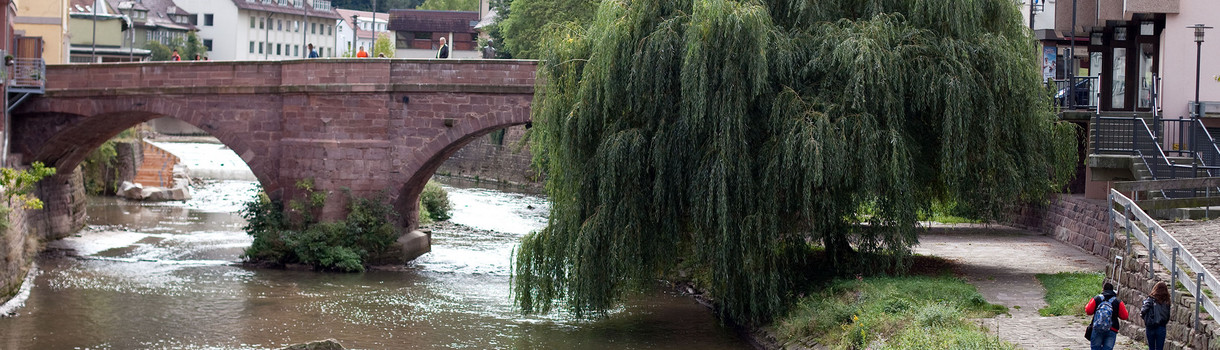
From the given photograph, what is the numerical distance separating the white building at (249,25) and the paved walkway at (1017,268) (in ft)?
224

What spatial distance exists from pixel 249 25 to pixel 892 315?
80.3m

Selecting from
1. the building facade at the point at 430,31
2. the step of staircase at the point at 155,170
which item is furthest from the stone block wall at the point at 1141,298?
the building facade at the point at 430,31

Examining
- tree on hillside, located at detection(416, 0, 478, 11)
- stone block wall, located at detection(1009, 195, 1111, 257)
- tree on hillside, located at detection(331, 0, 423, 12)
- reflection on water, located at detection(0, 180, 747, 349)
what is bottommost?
reflection on water, located at detection(0, 180, 747, 349)

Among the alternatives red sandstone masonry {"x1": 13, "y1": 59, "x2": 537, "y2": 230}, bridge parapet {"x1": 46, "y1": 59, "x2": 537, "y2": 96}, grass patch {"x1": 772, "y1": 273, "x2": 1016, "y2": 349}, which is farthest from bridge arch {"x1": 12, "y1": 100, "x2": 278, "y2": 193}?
grass patch {"x1": 772, "y1": 273, "x2": 1016, "y2": 349}

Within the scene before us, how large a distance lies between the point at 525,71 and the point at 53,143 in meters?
10.8

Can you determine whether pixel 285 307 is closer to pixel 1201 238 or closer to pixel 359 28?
pixel 1201 238

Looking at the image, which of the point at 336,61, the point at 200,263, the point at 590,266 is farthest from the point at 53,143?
the point at 590,266

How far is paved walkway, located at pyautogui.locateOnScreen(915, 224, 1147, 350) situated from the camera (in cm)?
1376

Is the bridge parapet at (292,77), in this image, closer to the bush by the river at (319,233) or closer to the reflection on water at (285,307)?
the bush by the river at (319,233)

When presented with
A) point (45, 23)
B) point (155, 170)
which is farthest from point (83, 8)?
point (45, 23)

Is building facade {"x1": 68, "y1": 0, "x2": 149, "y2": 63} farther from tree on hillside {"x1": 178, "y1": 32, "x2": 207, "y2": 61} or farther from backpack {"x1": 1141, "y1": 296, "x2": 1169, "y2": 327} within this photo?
backpack {"x1": 1141, "y1": 296, "x2": 1169, "y2": 327}

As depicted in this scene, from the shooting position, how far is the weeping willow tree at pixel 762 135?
54.2 feet

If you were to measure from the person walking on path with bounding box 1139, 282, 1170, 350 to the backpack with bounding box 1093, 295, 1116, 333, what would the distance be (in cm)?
27

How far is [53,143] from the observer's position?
1115 inches
